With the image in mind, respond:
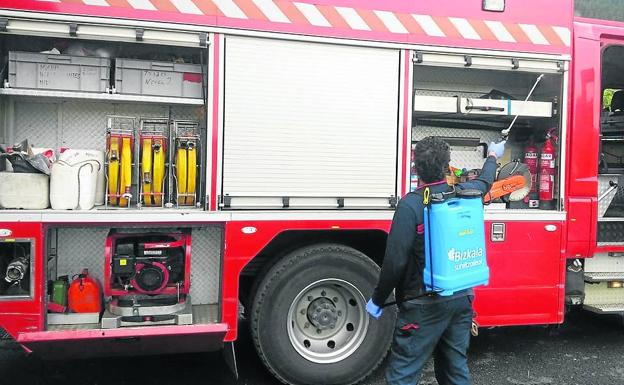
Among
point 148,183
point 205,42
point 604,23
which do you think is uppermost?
point 604,23

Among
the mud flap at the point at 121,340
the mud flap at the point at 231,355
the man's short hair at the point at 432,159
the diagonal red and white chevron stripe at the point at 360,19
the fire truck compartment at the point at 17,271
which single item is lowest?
the mud flap at the point at 231,355

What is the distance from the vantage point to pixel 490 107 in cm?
479

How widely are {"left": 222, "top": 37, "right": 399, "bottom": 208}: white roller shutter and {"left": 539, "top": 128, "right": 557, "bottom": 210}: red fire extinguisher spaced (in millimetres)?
1477

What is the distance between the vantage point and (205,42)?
401cm

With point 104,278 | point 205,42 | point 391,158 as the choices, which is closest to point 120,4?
point 205,42

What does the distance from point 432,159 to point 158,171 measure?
213 centimetres

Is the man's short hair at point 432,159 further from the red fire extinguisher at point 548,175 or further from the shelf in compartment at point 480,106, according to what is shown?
the red fire extinguisher at point 548,175

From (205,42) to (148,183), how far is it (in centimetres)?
113

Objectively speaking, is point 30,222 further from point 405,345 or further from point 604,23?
point 604,23

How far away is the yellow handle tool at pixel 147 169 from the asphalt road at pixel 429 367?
150 cm

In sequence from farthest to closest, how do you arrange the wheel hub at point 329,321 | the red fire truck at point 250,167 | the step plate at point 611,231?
1. the step plate at point 611,231
2. the wheel hub at point 329,321
3. the red fire truck at point 250,167

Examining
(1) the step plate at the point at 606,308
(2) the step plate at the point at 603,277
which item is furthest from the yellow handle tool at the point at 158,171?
(1) the step plate at the point at 606,308

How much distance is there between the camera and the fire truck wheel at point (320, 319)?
421 cm

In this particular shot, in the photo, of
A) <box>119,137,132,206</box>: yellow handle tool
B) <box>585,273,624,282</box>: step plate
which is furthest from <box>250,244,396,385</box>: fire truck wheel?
<box>585,273,624,282</box>: step plate
